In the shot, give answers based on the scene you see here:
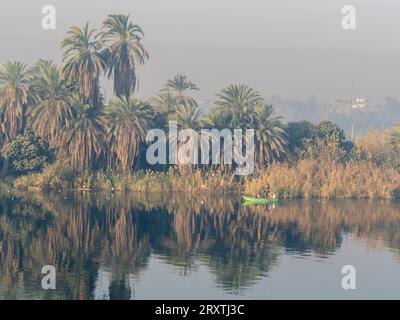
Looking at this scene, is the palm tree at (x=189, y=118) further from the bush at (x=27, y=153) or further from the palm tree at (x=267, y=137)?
the bush at (x=27, y=153)

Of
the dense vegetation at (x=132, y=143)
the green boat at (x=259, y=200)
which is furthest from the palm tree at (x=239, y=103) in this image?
the green boat at (x=259, y=200)

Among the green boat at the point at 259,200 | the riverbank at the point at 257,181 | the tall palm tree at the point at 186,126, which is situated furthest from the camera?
the tall palm tree at the point at 186,126

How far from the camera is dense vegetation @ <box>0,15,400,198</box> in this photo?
77500 millimetres

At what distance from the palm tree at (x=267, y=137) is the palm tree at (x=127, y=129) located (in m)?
11.7

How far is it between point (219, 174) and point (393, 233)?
31.1m

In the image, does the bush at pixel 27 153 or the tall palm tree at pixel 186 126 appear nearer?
the tall palm tree at pixel 186 126

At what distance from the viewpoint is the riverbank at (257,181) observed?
75812 millimetres

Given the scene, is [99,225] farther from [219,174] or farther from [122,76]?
[122,76]

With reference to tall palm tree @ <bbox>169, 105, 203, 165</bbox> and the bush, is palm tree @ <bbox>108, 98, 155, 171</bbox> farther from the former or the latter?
the bush

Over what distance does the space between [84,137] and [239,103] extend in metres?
17.9

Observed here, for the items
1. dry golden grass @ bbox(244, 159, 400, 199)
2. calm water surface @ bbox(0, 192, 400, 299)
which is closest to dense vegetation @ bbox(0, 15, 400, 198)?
dry golden grass @ bbox(244, 159, 400, 199)

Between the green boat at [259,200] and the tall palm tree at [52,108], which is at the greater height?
the tall palm tree at [52,108]

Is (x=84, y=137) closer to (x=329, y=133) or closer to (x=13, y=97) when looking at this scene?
(x=13, y=97)

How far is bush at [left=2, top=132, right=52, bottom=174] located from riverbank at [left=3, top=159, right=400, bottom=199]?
1276mm
